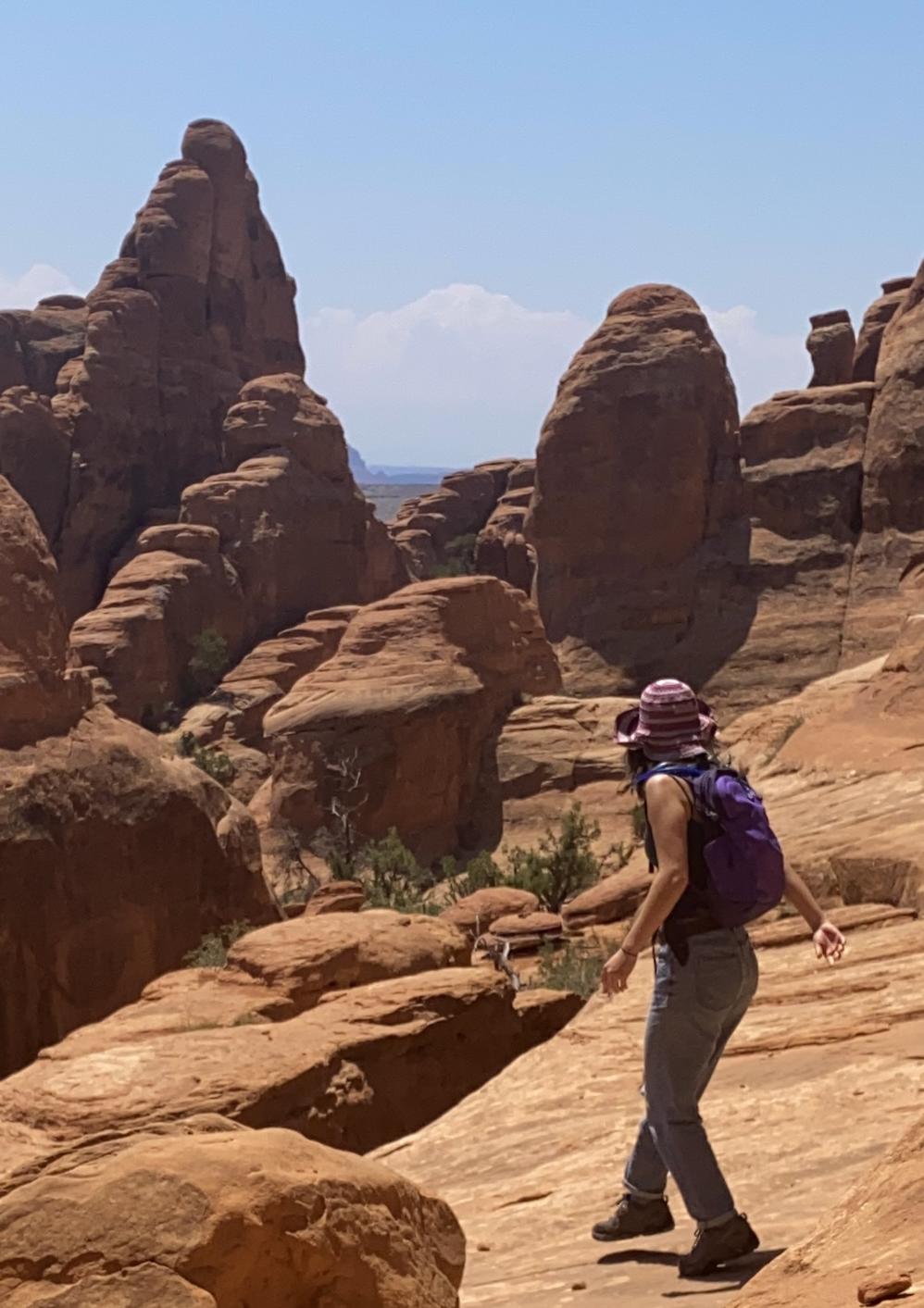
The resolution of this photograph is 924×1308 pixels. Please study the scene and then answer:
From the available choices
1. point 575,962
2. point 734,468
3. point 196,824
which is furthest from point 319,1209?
point 734,468

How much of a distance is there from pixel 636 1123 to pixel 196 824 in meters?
11.5

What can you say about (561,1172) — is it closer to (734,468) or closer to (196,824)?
(196,824)

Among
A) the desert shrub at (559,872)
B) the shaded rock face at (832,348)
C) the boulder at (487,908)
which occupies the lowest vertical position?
the desert shrub at (559,872)

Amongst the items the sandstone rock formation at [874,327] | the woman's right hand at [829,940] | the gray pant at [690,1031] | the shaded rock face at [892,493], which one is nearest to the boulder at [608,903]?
the woman's right hand at [829,940]

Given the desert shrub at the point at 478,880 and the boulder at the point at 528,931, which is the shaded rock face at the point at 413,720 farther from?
the boulder at the point at 528,931

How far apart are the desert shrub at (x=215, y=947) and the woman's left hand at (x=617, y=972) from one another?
1042 centimetres

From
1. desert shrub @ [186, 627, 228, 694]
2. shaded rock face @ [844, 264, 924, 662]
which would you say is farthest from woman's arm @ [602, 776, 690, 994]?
desert shrub @ [186, 627, 228, 694]

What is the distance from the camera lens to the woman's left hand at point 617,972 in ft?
16.4

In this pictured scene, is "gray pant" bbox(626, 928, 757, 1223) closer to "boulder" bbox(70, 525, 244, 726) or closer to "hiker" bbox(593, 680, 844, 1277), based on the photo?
"hiker" bbox(593, 680, 844, 1277)

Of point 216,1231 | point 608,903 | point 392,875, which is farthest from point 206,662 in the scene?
point 216,1231

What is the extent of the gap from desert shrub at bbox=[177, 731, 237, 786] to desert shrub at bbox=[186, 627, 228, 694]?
4906mm

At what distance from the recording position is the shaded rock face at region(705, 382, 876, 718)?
132ft

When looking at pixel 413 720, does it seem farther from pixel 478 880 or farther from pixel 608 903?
pixel 608 903

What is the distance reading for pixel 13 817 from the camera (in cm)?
1633
